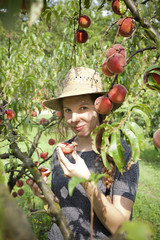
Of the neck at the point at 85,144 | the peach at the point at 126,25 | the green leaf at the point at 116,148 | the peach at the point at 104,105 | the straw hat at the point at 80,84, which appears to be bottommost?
the neck at the point at 85,144

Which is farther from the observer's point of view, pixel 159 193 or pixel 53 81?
pixel 159 193

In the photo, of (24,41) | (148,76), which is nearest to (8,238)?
(148,76)

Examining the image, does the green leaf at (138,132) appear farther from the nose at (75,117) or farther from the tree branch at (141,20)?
the nose at (75,117)

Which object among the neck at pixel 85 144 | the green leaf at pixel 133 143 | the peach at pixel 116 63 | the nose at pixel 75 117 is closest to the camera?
the green leaf at pixel 133 143

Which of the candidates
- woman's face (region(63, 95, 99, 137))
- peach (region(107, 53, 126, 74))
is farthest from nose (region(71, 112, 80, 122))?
peach (region(107, 53, 126, 74))

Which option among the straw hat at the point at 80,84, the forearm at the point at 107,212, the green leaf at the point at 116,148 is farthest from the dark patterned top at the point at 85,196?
the green leaf at the point at 116,148

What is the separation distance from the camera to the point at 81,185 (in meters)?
1.21

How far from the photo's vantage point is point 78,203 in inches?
54.6

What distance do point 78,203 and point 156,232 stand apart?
2.41m

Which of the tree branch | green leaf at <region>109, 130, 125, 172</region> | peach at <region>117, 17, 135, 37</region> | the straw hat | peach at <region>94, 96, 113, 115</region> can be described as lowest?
green leaf at <region>109, 130, 125, 172</region>

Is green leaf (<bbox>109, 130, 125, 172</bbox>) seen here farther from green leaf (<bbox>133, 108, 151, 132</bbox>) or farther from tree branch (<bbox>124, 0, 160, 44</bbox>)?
tree branch (<bbox>124, 0, 160, 44</bbox>)

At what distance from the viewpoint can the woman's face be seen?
4.52 feet

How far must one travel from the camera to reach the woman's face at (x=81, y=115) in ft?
4.52

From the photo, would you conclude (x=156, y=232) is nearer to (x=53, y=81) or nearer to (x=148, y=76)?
(x=53, y=81)
